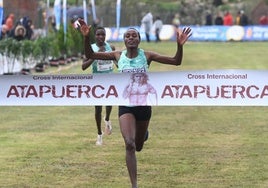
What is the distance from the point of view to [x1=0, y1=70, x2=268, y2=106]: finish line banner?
9641mm

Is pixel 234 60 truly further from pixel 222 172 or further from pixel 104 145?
pixel 222 172

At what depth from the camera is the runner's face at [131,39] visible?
31.7 feet

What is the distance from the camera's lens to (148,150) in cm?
1284

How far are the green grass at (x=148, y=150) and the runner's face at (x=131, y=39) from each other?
5.92 feet

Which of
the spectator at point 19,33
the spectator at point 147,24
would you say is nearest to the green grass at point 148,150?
the spectator at point 19,33

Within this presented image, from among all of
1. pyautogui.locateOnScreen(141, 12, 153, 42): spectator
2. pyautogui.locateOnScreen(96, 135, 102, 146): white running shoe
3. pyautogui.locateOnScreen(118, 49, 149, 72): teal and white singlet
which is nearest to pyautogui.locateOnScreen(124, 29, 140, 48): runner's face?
pyautogui.locateOnScreen(118, 49, 149, 72): teal and white singlet

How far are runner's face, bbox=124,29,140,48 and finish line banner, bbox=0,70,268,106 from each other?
0.37m

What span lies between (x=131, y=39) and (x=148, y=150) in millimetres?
3556

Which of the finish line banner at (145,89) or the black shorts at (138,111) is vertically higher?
the finish line banner at (145,89)

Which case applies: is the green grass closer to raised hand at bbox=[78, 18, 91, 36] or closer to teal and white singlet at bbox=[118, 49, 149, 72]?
teal and white singlet at bbox=[118, 49, 149, 72]

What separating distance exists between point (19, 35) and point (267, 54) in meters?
13.6

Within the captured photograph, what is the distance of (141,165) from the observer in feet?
37.9

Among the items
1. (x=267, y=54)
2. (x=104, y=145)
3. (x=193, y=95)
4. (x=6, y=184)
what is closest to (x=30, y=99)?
(x=6, y=184)

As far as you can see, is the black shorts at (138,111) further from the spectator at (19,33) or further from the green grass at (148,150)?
the spectator at (19,33)
